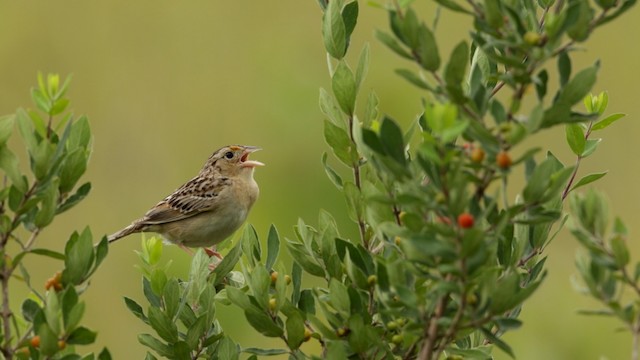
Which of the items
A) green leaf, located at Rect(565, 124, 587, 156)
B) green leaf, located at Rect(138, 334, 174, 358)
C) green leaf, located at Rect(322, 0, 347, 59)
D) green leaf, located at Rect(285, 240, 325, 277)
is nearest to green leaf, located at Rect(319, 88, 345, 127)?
green leaf, located at Rect(322, 0, 347, 59)

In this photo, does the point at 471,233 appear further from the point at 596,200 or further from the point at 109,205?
the point at 109,205

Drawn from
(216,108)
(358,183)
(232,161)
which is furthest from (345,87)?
(216,108)

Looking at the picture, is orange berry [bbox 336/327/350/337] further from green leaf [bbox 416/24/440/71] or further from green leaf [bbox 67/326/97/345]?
green leaf [bbox 416/24/440/71]

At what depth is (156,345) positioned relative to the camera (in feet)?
10.1

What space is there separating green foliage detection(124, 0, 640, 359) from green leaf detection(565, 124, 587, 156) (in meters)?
0.20

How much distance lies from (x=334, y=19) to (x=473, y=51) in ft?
1.49

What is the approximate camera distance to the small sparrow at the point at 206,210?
6.27 metres

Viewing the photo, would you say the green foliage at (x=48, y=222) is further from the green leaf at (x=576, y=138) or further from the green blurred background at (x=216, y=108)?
the green blurred background at (x=216, y=108)

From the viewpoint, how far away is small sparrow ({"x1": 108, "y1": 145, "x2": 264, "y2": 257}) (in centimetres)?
627

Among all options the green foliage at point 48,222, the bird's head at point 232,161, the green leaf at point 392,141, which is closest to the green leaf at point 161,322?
the green foliage at point 48,222

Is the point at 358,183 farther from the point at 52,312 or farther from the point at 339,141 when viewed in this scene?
the point at 52,312

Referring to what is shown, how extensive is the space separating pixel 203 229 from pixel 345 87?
3.37 metres

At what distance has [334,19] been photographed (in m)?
2.98

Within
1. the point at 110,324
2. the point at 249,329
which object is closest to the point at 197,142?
the point at 110,324
